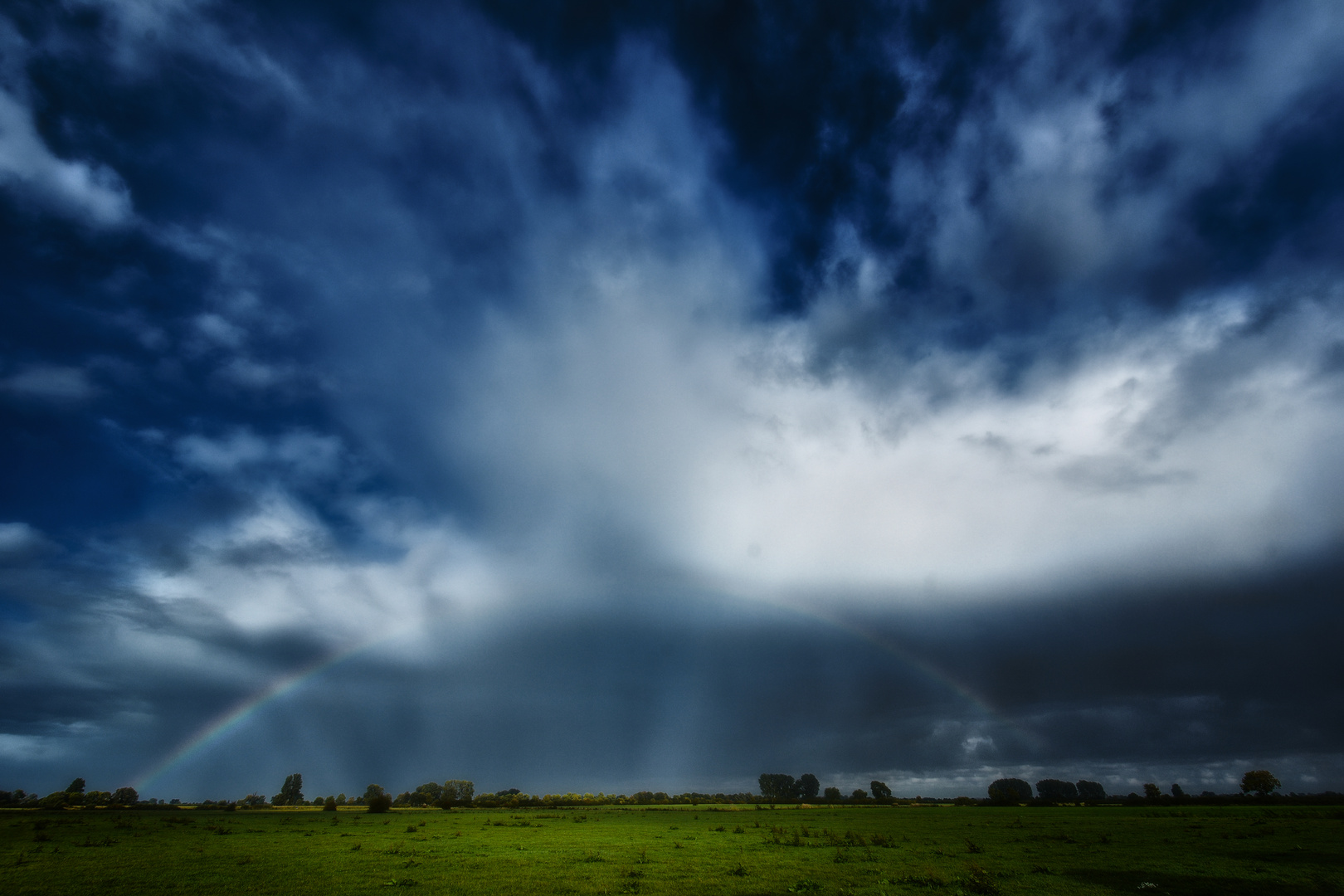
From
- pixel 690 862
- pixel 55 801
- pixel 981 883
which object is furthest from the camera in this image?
pixel 55 801

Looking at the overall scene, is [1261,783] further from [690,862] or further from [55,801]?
[55,801]

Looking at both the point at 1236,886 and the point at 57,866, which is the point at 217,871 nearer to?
the point at 57,866

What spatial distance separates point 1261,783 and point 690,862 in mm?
246836

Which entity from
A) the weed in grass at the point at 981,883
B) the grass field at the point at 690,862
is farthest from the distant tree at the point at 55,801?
the weed in grass at the point at 981,883

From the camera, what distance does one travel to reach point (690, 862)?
4247 cm

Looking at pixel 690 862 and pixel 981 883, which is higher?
pixel 981 883

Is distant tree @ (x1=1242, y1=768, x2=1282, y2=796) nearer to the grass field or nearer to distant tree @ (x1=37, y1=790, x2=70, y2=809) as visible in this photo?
the grass field

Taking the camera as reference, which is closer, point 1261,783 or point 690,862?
point 690,862

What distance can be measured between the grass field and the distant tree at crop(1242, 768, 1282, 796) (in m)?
170

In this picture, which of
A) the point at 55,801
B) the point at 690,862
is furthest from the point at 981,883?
the point at 55,801

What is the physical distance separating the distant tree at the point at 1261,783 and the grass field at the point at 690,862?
6688 inches

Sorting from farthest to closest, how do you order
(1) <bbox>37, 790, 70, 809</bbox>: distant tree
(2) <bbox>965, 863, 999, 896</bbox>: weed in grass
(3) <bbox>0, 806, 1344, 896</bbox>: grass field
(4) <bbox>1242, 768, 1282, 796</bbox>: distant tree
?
(4) <bbox>1242, 768, 1282, 796</bbox>: distant tree < (1) <bbox>37, 790, 70, 809</bbox>: distant tree < (3) <bbox>0, 806, 1344, 896</bbox>: grass field < (2) <bbox>965, 863, 999, 896</bbox>: weed in grass

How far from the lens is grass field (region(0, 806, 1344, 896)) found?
108ft

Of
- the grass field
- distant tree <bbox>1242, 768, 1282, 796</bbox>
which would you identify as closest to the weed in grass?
the grass field
